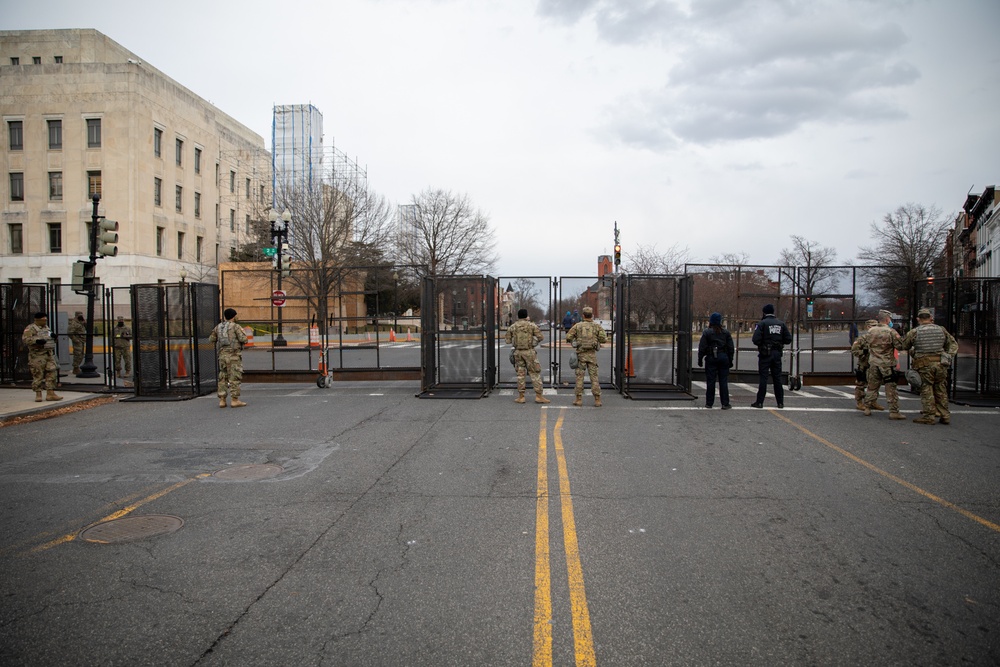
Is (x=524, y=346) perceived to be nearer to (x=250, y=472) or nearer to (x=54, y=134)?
(x=250, y=472)

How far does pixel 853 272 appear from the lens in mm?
14906

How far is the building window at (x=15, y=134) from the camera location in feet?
154

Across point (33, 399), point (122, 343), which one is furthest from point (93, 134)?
point (33, 399)

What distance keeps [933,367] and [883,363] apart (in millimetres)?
784

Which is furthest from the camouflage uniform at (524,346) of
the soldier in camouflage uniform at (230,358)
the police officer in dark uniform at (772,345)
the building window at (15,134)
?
the building window at (15,134)

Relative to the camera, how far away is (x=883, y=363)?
35.4 ft

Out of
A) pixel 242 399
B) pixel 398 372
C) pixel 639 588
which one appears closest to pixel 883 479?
pixel 639 588

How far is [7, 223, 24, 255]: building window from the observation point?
4712 centimetres

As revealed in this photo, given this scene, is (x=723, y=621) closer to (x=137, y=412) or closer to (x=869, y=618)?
(x=869, y=618)

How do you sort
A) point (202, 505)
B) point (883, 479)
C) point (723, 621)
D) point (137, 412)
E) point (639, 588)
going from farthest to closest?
point (137, 412), point (883, 479), point (202, 505), point (639, 588), point (723, 621)

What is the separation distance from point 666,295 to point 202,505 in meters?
10.9

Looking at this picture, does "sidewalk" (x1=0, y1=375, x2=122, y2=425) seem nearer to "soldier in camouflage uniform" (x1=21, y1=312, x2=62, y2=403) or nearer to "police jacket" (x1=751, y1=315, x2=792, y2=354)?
"soldier in camouflage uniform" (x1=21, y1=312, x2=62, y2=403)

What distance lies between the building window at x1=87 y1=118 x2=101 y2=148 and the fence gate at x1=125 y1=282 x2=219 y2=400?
42.1m

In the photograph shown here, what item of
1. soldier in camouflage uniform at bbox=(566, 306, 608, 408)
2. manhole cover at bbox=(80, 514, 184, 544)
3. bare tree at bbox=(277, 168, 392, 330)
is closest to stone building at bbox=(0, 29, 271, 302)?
bare tree at bbox=(277, 168, 392, 330)
